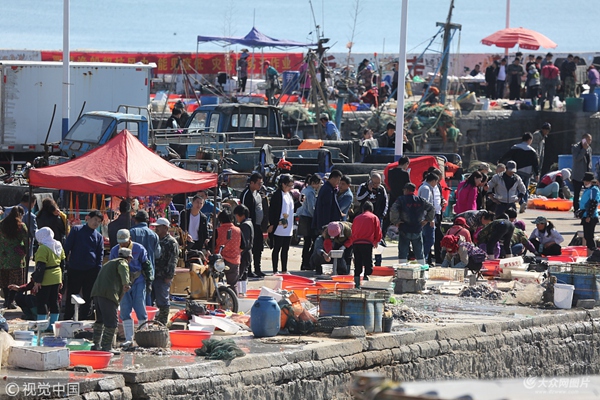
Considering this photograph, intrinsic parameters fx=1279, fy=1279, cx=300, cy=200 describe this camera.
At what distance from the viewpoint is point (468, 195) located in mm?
19344

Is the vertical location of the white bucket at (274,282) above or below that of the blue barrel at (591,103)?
below

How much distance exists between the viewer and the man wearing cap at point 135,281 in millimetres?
11953

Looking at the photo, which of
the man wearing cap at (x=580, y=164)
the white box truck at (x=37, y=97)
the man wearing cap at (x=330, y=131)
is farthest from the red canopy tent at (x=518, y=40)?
the white box truck at (x=37, y=97)

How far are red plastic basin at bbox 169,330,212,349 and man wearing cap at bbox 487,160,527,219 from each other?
326 inches

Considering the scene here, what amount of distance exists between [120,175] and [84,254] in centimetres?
141

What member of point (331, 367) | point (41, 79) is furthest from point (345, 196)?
point (41, 79)

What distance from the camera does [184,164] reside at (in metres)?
20.8

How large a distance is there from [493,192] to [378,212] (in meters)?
2.62

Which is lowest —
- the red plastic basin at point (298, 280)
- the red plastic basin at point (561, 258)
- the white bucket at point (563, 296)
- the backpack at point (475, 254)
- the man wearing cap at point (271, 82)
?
the white bucket at point (563, 296)

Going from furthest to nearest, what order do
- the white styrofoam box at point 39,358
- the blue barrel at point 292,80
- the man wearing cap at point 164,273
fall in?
1. the blue barrel at point 292,80
2. the man wearing cap at point 164,273
3. the white styrofoam box at point 39,358

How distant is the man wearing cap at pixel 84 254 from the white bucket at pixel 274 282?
106 inches

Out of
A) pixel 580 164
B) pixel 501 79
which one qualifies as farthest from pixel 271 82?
pixel 580 164

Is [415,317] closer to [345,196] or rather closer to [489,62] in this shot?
[345,196]

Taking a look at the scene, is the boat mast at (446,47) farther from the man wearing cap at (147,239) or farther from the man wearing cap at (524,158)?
the man wearing cap at (147,239)
